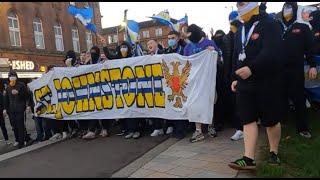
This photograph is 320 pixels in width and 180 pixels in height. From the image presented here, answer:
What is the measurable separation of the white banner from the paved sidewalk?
2.00 feet

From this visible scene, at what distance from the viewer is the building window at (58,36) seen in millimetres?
36422

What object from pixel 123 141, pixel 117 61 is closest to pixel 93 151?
pixel 123 141

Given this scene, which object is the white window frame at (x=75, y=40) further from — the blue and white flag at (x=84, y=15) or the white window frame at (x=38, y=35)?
the blue and white flag at (x=84, y=15)

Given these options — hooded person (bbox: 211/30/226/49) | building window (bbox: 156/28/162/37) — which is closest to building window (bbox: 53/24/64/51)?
hooded person (bbox: 211/30/226/49)

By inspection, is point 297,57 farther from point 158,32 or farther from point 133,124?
point 158,32

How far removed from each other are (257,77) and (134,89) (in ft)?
13.0

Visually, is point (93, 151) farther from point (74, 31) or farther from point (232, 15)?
point (74, 31)

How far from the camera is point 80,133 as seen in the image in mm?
9633

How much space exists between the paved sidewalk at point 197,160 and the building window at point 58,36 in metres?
31.0

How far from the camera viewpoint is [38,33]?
112ft

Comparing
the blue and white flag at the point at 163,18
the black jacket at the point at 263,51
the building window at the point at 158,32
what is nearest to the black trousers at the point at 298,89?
the black jacket at the point at 263,51

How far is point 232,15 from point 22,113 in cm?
504

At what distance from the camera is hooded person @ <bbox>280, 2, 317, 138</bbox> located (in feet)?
21.2

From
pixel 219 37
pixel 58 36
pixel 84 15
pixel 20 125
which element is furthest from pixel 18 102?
pixel 58 36
